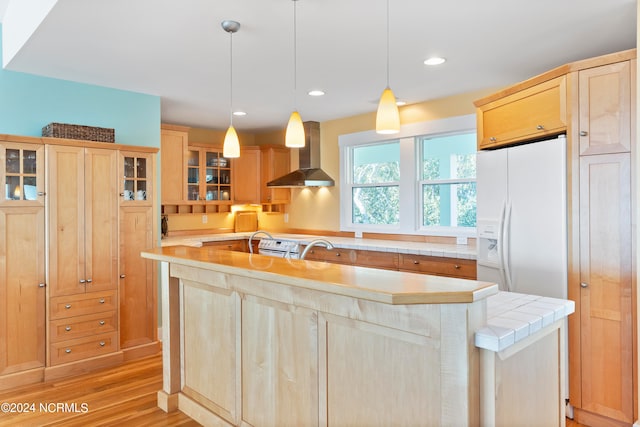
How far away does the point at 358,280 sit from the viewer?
165 cm

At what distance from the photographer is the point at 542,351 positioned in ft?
5.68

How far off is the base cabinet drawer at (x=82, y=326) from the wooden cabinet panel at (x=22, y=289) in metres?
0.09

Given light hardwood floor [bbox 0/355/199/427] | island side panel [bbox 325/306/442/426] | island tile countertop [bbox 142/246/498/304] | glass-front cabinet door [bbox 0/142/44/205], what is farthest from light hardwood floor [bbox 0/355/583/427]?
glass-front cabinet door [bbox 0/142/44/205]

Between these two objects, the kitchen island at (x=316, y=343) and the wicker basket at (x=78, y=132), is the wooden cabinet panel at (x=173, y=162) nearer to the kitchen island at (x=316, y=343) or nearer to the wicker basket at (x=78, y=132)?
the wicker basket at (x=78, y=132)

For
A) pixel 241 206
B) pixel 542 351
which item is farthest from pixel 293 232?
pixel 542 351

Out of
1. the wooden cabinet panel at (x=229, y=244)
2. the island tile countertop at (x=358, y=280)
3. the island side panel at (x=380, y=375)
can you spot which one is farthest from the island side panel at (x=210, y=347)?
the wooden cabinet panel at (x=229, y=244)

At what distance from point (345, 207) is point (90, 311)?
308 cm

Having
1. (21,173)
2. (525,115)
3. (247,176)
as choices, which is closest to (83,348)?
(21,173)

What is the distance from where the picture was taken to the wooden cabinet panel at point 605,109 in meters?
2.40

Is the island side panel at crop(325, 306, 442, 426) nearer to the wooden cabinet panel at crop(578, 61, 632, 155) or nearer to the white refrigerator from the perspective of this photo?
the white refrigerator

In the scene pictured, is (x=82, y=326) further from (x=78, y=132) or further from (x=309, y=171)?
(x=309, y=171)

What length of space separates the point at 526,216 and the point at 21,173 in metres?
3.64

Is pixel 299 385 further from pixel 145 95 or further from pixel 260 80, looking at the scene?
pixel 145 95

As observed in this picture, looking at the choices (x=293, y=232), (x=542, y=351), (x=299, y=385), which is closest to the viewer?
(x=542, y=351)
